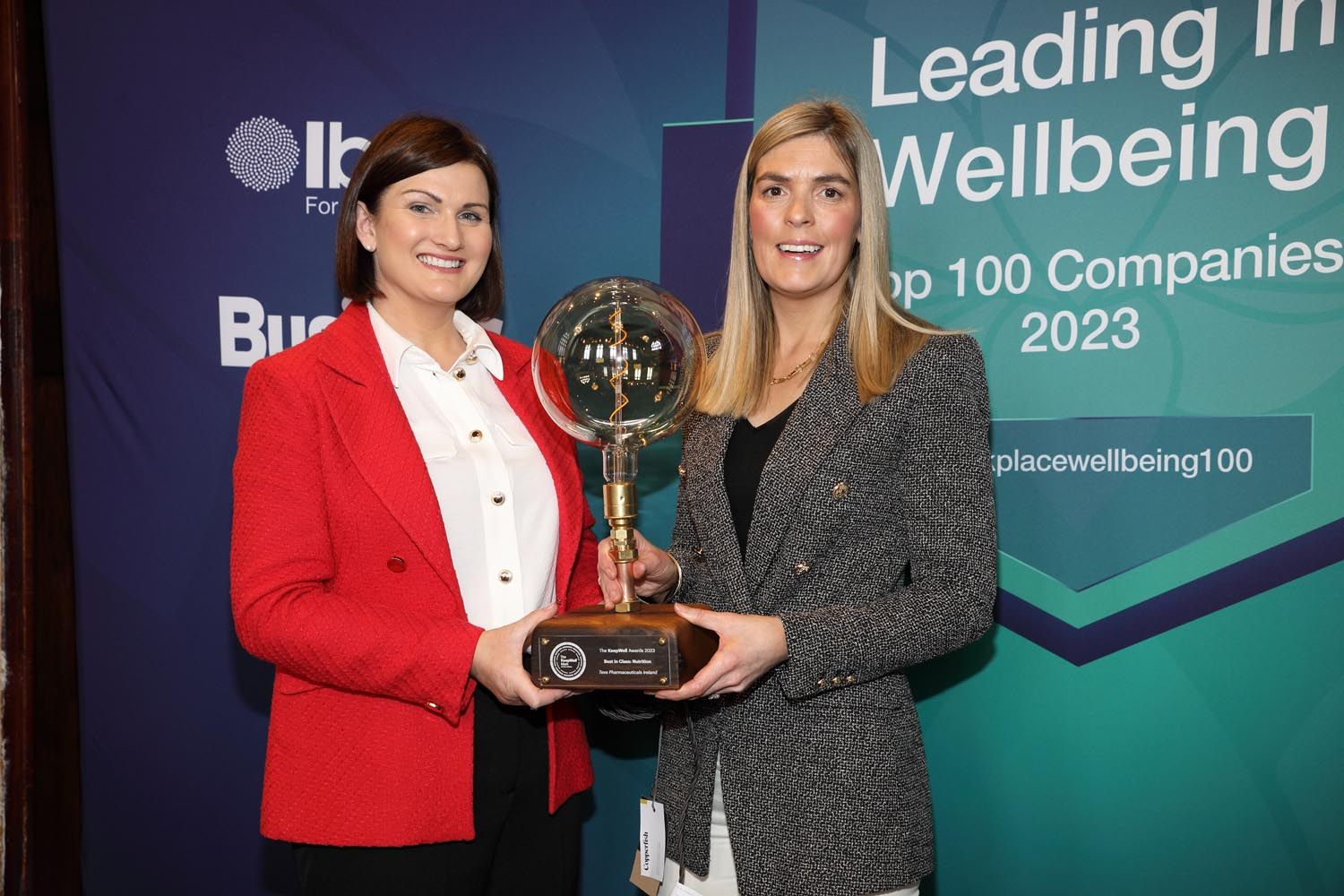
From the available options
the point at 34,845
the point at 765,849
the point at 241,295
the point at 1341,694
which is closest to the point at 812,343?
the point at 765,849

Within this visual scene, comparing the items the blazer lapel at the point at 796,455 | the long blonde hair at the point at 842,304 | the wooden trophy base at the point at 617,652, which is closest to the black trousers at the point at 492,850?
the wooden trophy base at the point at 617,652

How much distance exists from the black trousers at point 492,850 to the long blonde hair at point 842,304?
0.69 m

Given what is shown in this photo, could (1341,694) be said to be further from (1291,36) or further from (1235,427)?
(1291,36)

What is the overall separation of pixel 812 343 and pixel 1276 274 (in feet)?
3.55

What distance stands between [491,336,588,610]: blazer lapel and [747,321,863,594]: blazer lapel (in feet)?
1.24

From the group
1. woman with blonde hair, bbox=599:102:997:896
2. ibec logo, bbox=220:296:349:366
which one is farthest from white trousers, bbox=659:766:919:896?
ibec logo, bbox=220:296:349:366

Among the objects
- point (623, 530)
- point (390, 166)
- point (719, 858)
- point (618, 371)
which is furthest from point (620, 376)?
point (719, 858)

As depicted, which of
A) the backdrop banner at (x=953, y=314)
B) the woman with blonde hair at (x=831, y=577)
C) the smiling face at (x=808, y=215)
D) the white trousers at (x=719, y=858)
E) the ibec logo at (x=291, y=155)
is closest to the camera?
the woman with blonde hair at (x=831, y=577)

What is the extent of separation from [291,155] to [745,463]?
1.77 m

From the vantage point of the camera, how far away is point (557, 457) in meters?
2.10

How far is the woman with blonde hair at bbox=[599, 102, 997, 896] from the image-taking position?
1.77 meters

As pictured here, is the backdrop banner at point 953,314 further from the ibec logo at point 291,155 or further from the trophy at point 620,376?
the trophy at point 620,376

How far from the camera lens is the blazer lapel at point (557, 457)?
207 centimetres

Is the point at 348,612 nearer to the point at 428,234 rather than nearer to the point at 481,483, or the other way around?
the point at 481,483
